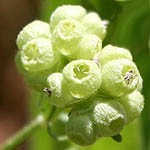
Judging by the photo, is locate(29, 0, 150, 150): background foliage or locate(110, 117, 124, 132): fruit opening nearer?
locate(110, 117, 124, 132): fruit opening

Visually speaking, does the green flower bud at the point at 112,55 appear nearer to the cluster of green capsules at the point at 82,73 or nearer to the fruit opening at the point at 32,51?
the cluster of green capsules at the point at 82,73

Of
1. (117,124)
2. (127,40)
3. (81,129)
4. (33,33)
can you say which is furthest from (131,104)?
(127,40)

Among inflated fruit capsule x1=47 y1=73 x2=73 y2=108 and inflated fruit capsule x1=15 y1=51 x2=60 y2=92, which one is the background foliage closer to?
inflated fruit capsule x1=15 y1=51 x2=60 y2=92

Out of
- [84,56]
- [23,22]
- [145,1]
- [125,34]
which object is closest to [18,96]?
[23,22]

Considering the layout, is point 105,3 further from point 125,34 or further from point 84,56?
point 84,56

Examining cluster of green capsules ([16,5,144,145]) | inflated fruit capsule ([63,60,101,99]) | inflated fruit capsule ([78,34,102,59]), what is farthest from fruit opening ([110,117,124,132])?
inflated fruit capsule ([78,34,102,59])

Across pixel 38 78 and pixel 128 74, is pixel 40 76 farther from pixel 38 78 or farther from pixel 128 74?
pixel 128 74

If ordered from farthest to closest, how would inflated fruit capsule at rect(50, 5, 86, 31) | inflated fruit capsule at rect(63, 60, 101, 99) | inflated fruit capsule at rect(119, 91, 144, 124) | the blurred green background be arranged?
1. the blurred green background
2. inflated fruit capsule at rect(50, 5, 86, 31)
3. inflated fruit capsule at rect(119, 91, 144, 124)
4. inflated fruit capsule at rect(63, 60, 101, 99)
